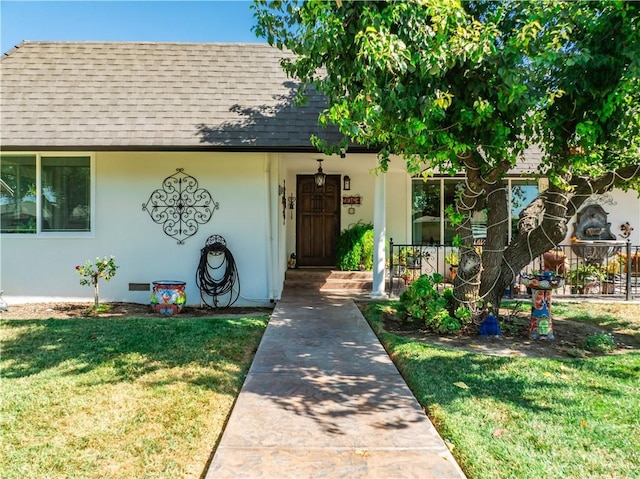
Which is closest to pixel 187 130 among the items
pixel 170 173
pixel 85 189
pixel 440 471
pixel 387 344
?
pixel 170 173

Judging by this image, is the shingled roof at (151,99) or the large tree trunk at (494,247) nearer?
the large tree trunk at (494,247)

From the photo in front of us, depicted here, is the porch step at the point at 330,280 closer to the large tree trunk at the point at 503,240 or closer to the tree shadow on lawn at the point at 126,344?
the tree shadow on lawn at the point at 126,344

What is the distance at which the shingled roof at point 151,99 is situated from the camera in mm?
7742

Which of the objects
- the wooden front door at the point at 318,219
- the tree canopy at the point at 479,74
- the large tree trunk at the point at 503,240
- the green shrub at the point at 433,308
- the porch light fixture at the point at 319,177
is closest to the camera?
the tree canopy at the point at 479,74

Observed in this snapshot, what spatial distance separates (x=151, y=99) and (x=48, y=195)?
2741mm

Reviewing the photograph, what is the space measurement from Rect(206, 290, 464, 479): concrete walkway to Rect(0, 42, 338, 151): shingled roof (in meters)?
4.25

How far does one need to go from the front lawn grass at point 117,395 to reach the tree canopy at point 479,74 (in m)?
3.05

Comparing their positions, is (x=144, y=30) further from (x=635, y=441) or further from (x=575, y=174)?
(x=635, y=441)

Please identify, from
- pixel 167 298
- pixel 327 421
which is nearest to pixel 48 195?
pixel 167 298

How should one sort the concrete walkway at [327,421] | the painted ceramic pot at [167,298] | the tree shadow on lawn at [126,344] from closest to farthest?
the concrete walkway at [327,421]
the tree shadow on lawn at [126,344]
the painted ceramic pot at [167,298]

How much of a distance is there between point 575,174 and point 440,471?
16.8ft

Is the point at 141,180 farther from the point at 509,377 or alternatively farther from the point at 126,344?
the point at 509,377

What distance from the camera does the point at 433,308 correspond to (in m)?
5.99

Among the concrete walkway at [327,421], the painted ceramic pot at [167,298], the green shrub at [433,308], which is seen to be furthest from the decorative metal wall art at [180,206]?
the green shrub at [433,308]
